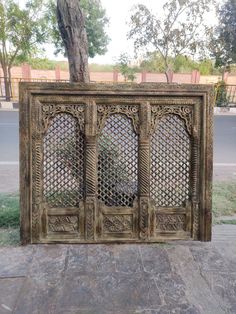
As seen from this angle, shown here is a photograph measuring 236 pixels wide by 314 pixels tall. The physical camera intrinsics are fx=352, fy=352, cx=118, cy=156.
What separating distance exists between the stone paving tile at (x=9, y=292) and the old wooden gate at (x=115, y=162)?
57cm

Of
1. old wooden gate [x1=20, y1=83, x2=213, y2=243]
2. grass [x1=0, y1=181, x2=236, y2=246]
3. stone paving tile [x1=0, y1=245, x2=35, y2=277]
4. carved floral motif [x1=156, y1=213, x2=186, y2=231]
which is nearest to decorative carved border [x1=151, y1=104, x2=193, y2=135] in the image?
old wooden gate [x1=20, y1=83, x2=213, y2=243]

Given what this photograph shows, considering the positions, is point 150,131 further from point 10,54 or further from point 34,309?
point 10,54

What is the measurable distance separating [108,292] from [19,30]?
1909cm

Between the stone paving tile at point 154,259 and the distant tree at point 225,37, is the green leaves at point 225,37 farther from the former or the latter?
the stone paving tile at point 154,259

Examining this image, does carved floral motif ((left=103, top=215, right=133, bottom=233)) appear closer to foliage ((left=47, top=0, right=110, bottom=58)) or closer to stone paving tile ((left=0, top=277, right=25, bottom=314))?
stone paving tile ((left=0, top=277, right=25, bottom=314))

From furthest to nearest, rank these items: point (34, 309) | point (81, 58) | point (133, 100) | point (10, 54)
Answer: point (10, 54)
point (81, 58)
point (133, 100)
point (34, 309)

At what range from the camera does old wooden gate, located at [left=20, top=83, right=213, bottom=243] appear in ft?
9.12

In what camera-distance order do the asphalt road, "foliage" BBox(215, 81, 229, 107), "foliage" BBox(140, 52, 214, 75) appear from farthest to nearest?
"foliage" BBox(140, 52, 214, 75) → "foliage" BBox(215, 81, 229, 107) → the asphalt road

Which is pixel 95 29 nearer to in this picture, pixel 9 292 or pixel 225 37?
pixel 225 37

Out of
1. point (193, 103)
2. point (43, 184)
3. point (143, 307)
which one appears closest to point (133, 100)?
point (193, 103)

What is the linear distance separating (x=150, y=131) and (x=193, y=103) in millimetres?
411

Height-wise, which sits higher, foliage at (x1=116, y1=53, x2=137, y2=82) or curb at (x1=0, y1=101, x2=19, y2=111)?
foliage at (x1=116, y1=53, x2=137, y2=82)

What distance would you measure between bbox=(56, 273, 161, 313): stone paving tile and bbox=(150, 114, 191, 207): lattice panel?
2.54 ft

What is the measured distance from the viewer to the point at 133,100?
2.80 m
